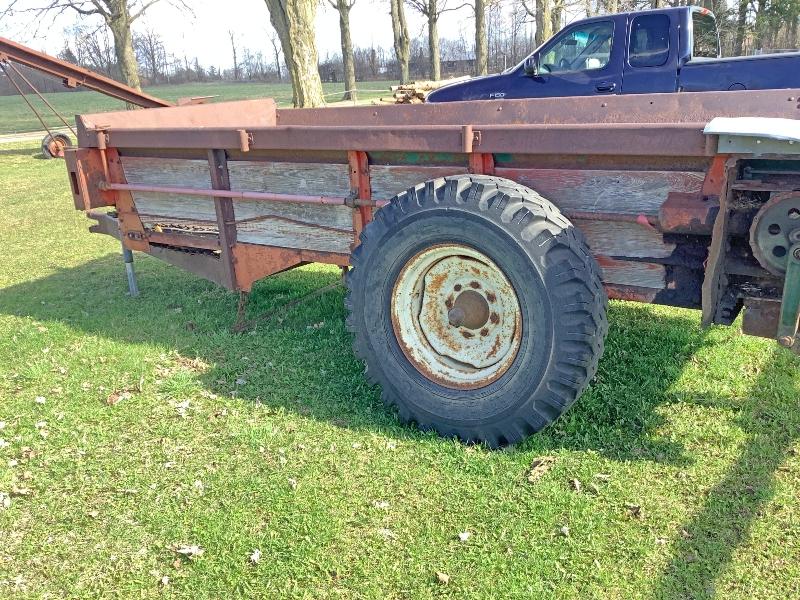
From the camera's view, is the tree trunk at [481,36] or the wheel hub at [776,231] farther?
the tree trunk at [481,36]

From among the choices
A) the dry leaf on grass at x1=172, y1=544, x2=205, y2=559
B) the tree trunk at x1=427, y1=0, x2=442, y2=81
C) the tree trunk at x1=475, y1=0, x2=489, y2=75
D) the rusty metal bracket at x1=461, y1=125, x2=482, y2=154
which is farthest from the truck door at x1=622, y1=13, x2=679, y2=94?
the tree trunk at x1=427, y1=0, x2=442, y2=81

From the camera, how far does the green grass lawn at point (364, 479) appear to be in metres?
2.47

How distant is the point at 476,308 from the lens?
3.15 m

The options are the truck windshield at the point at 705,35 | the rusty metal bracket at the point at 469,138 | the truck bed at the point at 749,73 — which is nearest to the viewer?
the rusty metal bracket at the point at 469,138

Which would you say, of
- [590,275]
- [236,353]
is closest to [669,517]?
[590,275]

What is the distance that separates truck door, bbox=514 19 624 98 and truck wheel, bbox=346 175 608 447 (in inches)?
234

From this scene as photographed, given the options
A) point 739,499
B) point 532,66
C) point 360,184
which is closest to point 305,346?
point 360,184

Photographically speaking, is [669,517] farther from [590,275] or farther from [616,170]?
[616,170]

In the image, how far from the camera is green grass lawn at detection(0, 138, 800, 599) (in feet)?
8.12

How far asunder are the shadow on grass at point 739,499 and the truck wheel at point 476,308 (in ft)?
2.22

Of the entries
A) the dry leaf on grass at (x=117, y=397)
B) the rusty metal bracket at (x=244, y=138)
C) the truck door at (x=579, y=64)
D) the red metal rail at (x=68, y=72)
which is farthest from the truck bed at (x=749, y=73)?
the dry leaf on grass at (x=117, y=397)

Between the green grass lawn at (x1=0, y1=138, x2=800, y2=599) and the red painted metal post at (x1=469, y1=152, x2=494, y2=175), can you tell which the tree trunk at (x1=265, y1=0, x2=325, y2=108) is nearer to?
the green grass lawn at (x1=0, y1=138, x2=800, y2=599)

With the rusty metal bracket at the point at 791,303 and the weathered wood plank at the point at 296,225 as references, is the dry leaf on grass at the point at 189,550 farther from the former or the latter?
the rusty metal bracket at the point at 791,303

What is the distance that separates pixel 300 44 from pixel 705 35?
22.2 feet
